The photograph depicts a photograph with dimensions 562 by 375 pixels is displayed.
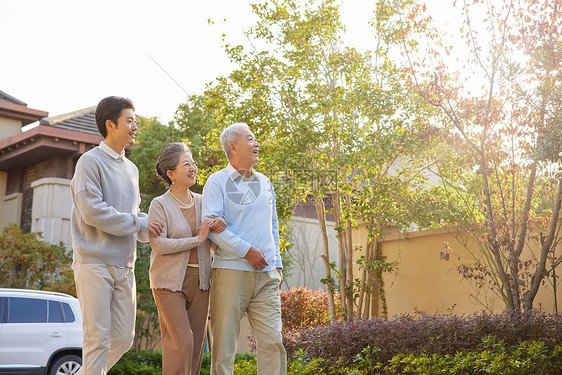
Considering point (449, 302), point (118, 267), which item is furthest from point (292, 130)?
point (118, 267)

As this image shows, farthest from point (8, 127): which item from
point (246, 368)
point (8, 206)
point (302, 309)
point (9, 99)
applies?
point (246, 368)

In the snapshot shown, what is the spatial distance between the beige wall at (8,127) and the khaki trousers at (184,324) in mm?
13647

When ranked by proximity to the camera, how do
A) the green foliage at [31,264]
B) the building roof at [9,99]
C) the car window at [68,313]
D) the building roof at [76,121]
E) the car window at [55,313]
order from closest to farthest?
the car window at [55,313], the car window at [68,313], the green foliage at [31,264], the building roof at [76,121], the building roof at [9,99]

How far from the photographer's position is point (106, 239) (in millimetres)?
3703

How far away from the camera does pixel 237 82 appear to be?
973 centimetres

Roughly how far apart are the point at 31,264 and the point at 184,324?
9839 millimetres

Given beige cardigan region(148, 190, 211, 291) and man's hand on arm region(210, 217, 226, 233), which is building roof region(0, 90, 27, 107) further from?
man's hand on arm region(210, 217, 226, 233)

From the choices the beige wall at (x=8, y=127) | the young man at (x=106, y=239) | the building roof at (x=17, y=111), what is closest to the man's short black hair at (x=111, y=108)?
the young man at (x=106, y=239)

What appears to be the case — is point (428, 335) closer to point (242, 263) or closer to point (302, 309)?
point (242, 263)

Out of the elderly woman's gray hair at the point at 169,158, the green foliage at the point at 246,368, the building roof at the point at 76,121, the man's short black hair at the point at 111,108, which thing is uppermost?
the building roof at the point at 76,121

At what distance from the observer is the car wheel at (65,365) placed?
8.93m

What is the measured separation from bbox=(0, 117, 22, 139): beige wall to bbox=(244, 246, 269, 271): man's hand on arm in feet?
45.8

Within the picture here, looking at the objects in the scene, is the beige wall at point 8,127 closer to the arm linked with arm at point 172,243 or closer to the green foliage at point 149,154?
the green foliage at point 149,154

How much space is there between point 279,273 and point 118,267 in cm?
114
